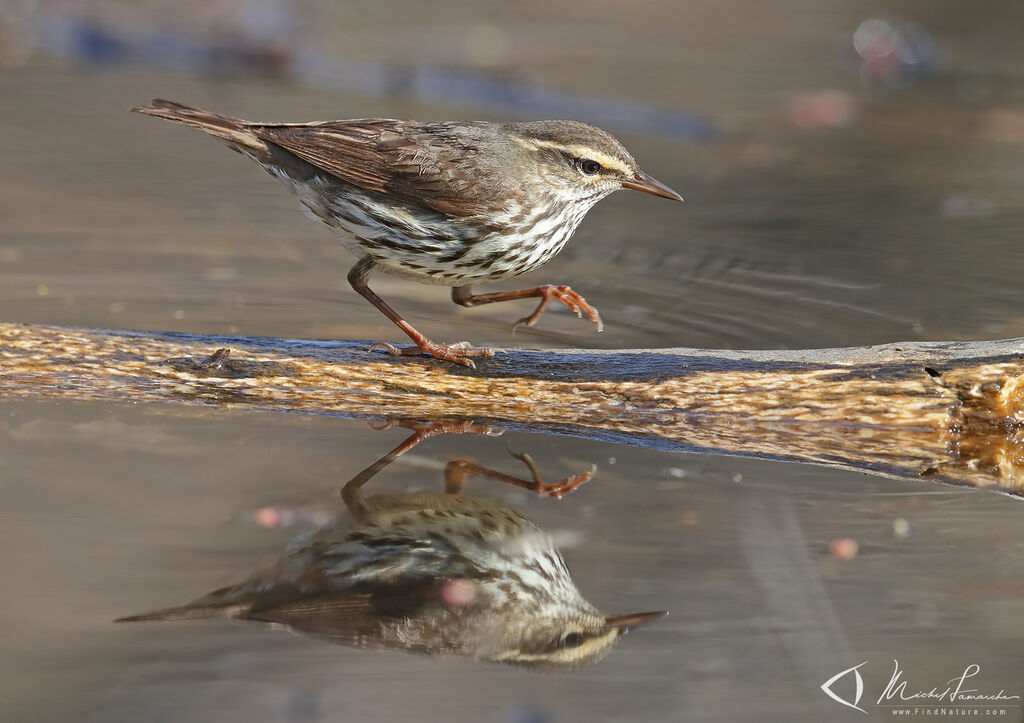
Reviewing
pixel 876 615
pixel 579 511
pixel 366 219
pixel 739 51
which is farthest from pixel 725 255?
pixel 739 51

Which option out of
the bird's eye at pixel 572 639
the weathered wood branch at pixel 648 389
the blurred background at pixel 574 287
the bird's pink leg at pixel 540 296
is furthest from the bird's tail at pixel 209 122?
the bird's eye at pixel 572 639

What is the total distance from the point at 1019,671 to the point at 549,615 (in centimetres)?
162

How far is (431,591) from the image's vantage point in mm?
5027

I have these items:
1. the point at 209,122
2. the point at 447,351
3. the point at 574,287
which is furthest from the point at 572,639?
the point at 574,287

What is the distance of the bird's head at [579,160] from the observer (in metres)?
7.08

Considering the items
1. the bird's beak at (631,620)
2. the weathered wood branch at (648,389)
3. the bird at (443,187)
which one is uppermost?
the bird at (443,187)

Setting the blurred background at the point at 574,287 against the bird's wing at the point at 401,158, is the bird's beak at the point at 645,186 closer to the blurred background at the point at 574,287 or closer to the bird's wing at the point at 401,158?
the bird's wing at the point at 401,158

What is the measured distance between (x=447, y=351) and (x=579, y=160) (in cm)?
123

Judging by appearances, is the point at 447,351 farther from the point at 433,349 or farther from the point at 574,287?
the point at 574,287

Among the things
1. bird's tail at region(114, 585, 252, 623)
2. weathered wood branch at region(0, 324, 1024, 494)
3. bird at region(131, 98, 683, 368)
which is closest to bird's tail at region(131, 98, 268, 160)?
bird at region(131, 98, 683, 368)

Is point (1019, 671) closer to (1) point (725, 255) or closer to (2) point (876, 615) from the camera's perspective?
(2) point (876, 615)

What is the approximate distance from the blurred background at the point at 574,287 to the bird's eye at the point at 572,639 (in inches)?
5.6

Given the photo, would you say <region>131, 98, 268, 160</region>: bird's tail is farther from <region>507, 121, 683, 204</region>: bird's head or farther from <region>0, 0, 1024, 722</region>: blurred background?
<region>507, 121, 683, 204</region>: bird's head

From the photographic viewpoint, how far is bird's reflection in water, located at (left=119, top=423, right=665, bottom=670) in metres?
4.72
